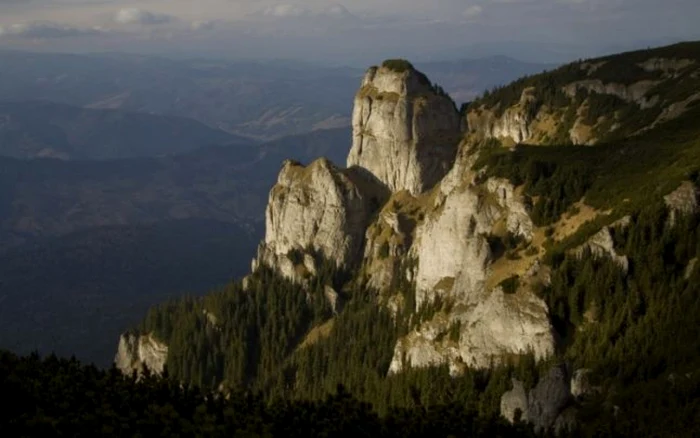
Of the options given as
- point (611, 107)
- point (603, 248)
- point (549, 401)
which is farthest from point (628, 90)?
point (549, 401)

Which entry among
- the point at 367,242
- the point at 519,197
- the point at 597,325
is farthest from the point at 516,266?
the point at 367,242

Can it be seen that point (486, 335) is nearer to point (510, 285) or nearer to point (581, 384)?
point (510, 285)

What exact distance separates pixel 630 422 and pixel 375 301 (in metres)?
104

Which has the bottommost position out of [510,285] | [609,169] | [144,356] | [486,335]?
[144,356]

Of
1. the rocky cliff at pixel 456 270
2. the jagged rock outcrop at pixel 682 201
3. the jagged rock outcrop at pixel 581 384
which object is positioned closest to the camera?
the jagged rock outcrop at pixel 581 384

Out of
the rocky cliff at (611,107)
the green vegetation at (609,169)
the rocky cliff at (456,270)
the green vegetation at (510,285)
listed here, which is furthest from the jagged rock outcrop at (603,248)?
the rocky cliff at (611,107)

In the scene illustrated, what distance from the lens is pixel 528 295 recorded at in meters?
116

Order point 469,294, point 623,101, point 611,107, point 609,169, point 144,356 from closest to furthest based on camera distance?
point 469,294 < point 609,169 < point 611,107 < point 623,101 < point 144,356

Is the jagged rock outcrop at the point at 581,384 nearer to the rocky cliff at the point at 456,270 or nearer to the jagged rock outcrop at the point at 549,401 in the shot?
the jagged rock outcrop at the point at 549,401

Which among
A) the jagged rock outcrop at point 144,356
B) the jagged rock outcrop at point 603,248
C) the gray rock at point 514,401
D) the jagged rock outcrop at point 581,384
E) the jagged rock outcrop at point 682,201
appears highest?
the jagged rock outcrop at point 682,201

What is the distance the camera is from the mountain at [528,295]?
92.8 m

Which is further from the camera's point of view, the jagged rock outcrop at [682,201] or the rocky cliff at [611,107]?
the rocky cliff at [611,107]

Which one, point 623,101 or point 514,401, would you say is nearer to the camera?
point 514,401

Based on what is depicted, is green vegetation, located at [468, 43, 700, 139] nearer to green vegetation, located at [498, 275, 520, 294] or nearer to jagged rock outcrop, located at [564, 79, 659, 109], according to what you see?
jagged rock outcrop, located at [564, 79, 659, 109]
